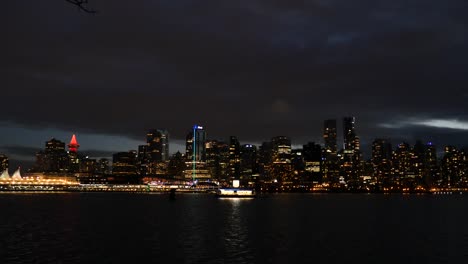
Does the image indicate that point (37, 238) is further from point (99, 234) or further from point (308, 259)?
point (308, 259)

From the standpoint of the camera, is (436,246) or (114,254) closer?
(114,254)

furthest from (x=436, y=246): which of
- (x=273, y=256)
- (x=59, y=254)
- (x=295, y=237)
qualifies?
(x=59, y=254)

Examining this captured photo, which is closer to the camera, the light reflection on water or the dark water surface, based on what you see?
the dark water surface

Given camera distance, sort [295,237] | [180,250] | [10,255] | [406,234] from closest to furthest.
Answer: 1. [10,255]
2. [180,250]
3. [295,237]
4. [406,234]

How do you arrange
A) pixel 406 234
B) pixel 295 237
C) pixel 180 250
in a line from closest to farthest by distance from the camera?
pixel 180 250, pixel 295 237, pixel 406 234

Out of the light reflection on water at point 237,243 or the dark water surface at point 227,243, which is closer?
the dark water surface at point 227,243

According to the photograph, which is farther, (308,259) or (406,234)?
(406,234)

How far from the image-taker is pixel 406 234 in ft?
233

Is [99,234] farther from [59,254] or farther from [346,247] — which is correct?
[346,247]

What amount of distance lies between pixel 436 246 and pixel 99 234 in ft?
132

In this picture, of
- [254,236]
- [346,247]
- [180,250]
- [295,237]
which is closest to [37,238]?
[180,250]

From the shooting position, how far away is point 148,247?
52.9 m

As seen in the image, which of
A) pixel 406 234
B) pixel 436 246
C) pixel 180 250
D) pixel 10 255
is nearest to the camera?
pixel 10 255

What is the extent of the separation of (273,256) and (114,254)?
14.8m
